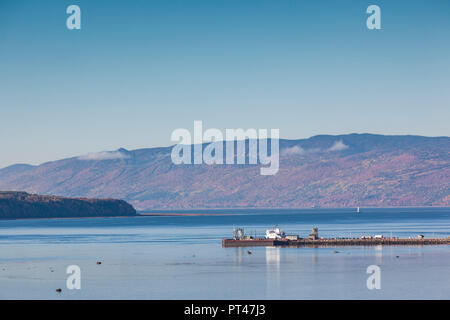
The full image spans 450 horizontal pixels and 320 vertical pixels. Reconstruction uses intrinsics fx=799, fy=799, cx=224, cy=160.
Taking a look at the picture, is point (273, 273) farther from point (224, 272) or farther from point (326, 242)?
point (326, 242)

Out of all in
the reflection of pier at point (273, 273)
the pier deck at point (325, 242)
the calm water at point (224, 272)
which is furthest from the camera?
the pier deck at point (325, 242)

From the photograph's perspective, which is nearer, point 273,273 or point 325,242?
point 273,273

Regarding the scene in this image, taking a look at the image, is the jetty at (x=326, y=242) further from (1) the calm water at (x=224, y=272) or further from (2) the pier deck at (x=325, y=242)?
(1) the calm water at (x=224, y=272)

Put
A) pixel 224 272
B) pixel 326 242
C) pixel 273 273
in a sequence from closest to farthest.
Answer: pixel 273 273
pixel 224 272
pixel 326 242

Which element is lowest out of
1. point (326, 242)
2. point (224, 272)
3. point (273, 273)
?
point (326, 242)

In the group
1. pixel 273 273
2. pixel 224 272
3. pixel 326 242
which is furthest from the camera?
pixel 326 242

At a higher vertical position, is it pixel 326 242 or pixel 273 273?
pixel 273 273

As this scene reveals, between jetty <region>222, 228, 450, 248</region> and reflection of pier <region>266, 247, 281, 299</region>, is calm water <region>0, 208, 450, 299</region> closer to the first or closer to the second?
reflection of pier <region>266, 247, 281, 299</region>

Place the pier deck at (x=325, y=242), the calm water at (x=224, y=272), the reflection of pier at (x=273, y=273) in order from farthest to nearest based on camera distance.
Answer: the pier deck at (x=325, y=242)
the reflection of pier at (x=273, y=273)
the calm water at (x=224, y=272)

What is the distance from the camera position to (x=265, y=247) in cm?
12388

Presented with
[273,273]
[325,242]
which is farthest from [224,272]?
[325,242]

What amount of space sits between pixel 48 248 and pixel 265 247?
113 feet

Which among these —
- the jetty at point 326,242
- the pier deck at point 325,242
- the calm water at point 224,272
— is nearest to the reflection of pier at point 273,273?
the calm water at point 224,272

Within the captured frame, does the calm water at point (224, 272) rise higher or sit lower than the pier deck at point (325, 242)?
higher
